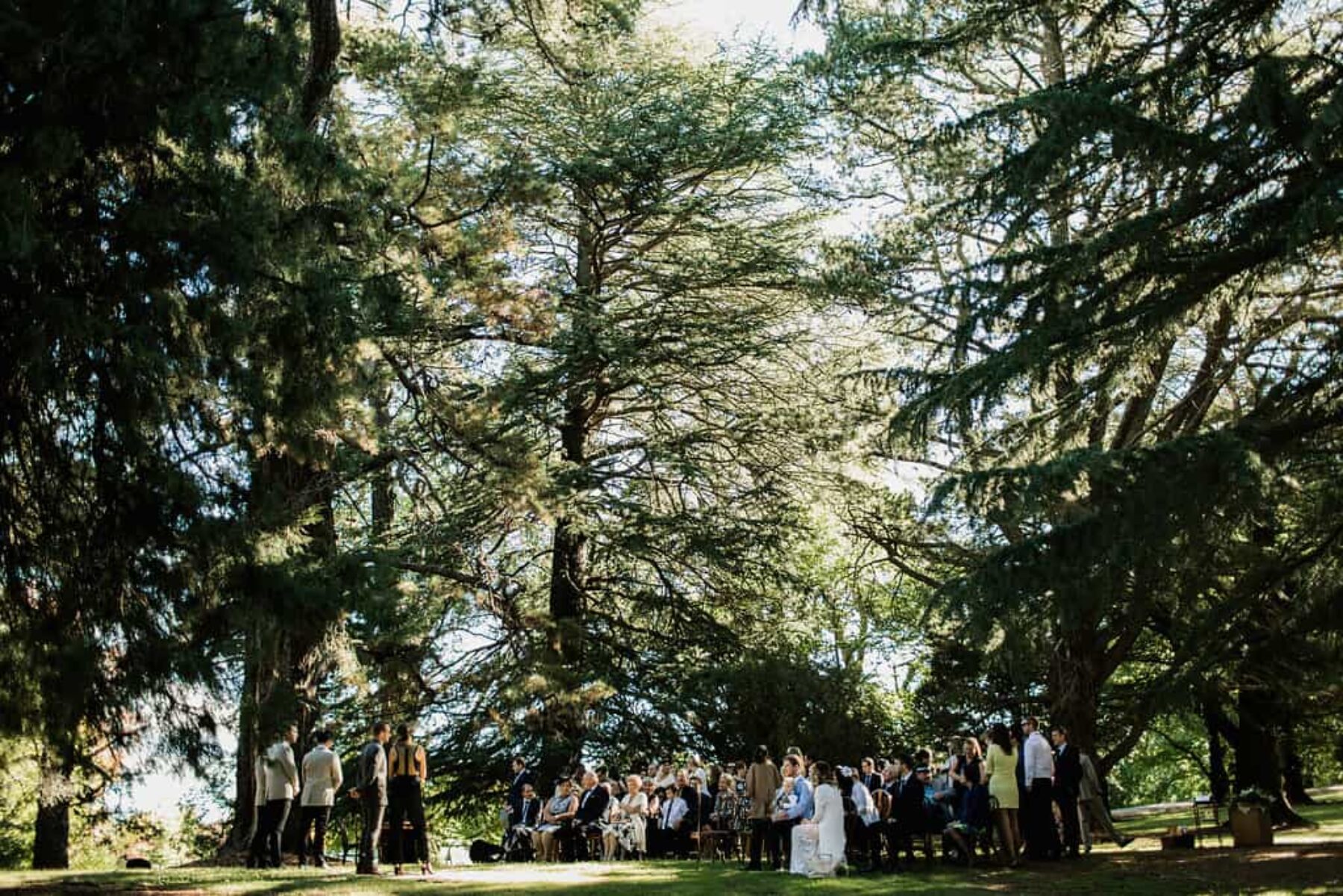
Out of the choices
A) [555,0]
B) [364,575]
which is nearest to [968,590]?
[364,575]

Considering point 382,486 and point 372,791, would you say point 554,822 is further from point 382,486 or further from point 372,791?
point 372,791

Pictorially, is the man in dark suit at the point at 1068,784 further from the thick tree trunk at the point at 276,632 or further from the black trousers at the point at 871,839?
the thick tree trunk at the point at 276,632

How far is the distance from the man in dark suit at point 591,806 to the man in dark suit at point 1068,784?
5.85 meters

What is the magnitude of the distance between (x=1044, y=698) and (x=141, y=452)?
1593 cm

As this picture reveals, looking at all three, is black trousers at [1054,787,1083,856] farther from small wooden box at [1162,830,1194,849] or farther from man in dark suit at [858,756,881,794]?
man in dark suit at [858,756,881,794]

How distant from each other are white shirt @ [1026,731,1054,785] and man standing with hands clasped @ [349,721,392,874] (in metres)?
6.95

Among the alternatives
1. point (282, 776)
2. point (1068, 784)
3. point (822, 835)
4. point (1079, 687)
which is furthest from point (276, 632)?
point (1079, 687)

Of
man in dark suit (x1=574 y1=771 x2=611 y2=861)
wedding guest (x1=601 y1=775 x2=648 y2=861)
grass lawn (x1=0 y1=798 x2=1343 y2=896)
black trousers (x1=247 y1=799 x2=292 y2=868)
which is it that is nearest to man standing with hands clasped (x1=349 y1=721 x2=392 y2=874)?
grass lawn (x1=0 y1=798 x2=1343 y2=896)

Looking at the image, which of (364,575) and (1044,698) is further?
(1044,698)

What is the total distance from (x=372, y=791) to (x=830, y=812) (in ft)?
15.5

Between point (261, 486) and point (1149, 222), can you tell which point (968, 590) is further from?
point (261, 486)

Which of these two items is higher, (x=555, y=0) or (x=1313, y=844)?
(x=555, y=0)

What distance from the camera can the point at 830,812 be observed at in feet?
47.4

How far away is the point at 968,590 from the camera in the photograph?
983cm
